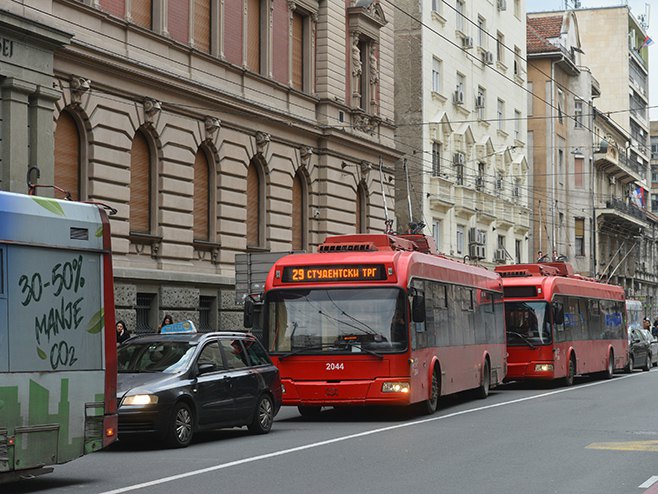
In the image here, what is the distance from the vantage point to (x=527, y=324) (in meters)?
31.0

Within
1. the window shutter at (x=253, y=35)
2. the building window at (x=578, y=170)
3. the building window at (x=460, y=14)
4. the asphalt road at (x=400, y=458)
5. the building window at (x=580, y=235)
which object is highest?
the building window at (x=460, y=14)

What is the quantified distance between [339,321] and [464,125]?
31.6 m

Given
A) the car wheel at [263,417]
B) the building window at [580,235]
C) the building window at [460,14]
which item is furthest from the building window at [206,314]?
Result: the building window at [580,235]

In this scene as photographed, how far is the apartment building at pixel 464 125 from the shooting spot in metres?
47.0

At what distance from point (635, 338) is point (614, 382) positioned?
9354mm

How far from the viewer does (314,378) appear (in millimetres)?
20469

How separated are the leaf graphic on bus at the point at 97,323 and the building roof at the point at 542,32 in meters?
58.0

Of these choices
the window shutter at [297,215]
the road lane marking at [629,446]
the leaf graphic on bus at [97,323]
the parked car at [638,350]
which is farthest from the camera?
the parked car at [638,350]

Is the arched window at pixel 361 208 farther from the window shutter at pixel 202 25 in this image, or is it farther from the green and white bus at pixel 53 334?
the green and white bus at pixel 53 334

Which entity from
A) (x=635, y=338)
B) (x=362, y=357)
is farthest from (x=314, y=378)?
(x=635, y=338)

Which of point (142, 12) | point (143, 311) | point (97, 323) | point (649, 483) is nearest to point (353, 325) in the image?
point (97, 323)

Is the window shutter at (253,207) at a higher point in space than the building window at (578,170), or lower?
lower

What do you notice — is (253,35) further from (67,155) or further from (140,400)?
(140,400)

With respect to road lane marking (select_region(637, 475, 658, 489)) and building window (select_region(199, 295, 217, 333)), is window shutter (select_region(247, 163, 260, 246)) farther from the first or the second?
road lane marking (select_region(637, 475, 658, 489))
